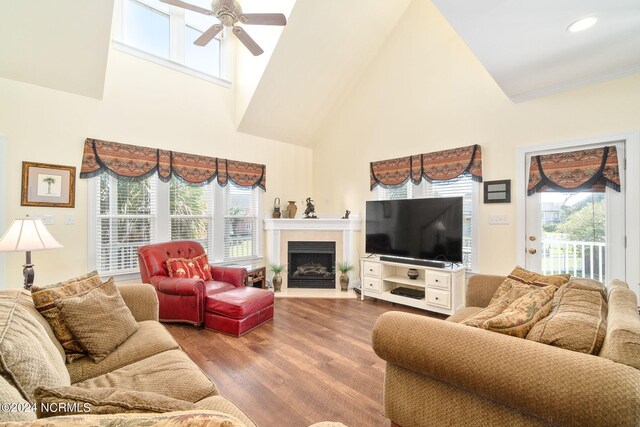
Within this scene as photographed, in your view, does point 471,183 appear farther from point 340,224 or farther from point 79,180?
point 79,180

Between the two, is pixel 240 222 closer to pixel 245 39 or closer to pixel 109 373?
pixel 245 39

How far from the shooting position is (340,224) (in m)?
4.75

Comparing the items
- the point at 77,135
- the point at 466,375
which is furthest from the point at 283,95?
the point at 466,375

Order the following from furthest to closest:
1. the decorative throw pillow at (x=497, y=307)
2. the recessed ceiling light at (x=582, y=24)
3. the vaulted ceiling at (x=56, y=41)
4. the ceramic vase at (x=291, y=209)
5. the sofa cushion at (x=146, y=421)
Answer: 1. the ceramic vase at (x=291, y=209)
2. the vaulted ceiling at (x=56, y=41)
3. the recessed ceiling light at (x=582, y=24)
4. the decorative throw pillow at (x=497, y=307)
5. the sofa cushion at (x=146, y=421)

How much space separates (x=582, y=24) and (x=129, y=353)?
3.78 m

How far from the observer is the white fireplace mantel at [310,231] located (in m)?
4.75

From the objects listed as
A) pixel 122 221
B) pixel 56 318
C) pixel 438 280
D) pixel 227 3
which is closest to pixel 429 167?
pixel 438 280

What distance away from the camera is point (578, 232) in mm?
3086

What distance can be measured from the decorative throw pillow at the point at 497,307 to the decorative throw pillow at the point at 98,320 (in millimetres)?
1994

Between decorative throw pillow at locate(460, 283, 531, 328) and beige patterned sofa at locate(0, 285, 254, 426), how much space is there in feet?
3.80

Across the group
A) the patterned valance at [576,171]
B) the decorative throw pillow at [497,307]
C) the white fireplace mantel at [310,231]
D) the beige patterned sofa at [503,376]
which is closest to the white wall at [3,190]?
the white fireplace mantel at [310,231]

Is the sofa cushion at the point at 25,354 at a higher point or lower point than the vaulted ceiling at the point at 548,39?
lower

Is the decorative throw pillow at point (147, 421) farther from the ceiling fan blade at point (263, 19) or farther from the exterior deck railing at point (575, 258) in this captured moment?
the exterior deck railing at point (575, 258)

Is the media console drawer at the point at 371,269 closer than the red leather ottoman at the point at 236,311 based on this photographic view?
No
